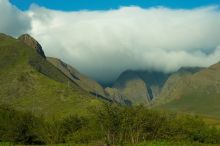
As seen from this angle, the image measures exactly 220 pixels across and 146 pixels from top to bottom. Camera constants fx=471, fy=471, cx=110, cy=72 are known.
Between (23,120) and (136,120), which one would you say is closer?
(136,120)

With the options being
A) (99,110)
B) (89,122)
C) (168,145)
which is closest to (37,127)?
(89,122)

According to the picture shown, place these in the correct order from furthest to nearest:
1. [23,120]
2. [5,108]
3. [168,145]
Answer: [5,108]
[23,120]
[168,145]

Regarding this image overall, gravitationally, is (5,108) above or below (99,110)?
above

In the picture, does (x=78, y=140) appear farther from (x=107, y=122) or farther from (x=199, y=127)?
(x=199, y=127)

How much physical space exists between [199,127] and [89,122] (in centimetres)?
3439

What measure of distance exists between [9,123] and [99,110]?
118 feet

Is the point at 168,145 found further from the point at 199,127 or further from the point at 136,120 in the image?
the point at 199,127

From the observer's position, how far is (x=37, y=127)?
117188mm

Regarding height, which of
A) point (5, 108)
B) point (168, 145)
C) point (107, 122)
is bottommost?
point (168, 145)

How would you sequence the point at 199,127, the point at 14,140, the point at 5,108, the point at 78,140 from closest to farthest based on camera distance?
the point at 78,140 < the point at 14,140 < the point at 199,127 < the point at 5,108

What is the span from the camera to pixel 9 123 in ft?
388

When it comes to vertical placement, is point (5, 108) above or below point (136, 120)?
above

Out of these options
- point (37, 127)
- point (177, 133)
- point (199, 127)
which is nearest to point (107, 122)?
point (177, 133)

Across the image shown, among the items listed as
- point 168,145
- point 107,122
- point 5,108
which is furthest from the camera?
point 5,108
